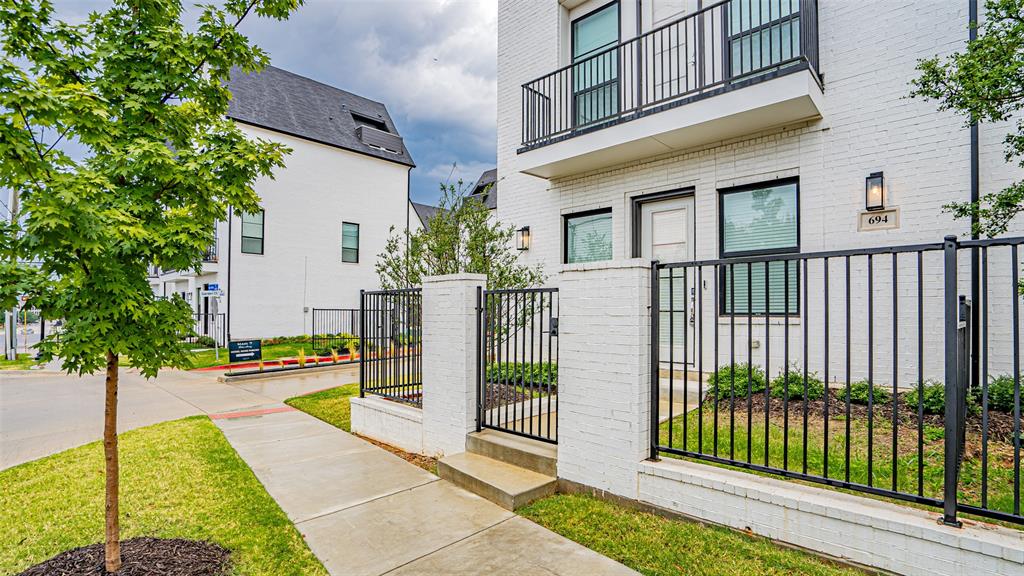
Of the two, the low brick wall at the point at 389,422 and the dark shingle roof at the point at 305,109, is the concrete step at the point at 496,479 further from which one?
the dark shingle roof at the point at 305,109

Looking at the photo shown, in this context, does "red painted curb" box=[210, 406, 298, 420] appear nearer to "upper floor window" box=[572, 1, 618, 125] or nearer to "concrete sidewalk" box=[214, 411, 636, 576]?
"concrete sidewalk" box=[214, 411, 636, 576]

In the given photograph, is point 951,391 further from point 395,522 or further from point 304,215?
point 304,215

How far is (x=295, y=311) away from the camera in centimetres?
1706

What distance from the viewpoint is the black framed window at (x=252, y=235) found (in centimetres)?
1579

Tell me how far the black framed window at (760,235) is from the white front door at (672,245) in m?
0.48

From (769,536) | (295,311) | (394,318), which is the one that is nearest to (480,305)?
(394,318)

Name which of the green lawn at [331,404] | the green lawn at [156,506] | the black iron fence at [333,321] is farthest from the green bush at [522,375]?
the black iron fence at [333,321]

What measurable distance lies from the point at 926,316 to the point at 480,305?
4.51 metres

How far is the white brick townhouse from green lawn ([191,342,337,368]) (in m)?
9.32

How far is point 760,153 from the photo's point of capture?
597 cm

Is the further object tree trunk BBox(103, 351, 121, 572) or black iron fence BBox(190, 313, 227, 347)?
black iron fence BBox(190, 313, 227, 347)

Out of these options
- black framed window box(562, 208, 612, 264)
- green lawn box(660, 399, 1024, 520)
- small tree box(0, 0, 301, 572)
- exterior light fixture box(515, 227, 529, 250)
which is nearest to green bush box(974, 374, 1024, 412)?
green lawn box(660, 399, 1024, 520)

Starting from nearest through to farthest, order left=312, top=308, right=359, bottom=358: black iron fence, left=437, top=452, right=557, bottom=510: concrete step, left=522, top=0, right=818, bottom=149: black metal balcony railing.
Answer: left=437, top=452, right=557, bottom=510: concrete step < left=522, top=0, right=818, bottom=149: black metal balcony railing < left=312, top=308, right=359, bottom=358: black iron fence

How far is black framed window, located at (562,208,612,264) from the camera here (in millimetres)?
7445
